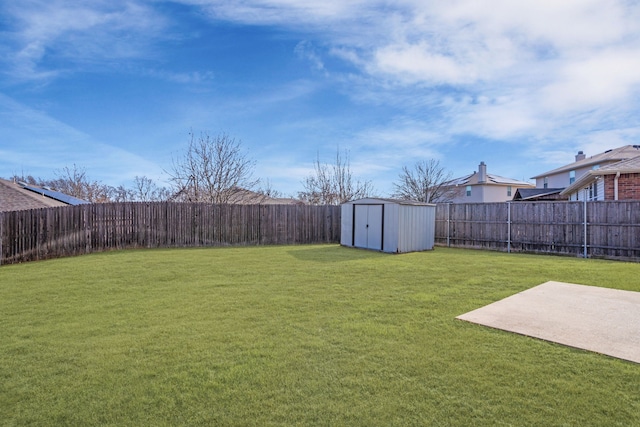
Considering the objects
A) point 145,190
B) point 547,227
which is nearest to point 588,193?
point 547,227

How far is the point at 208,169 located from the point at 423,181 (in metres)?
15.8

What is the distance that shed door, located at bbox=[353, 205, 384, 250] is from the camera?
38.8 ft

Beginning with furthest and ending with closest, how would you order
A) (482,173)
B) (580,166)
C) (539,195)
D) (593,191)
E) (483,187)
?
(483,187), (482,173), (580,166), (539,195), (593,191)

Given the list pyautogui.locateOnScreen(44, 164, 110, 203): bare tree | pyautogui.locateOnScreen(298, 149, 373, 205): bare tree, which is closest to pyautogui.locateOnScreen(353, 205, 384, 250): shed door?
pyautogui.locateOnScreen(298, 149, 373, 205): bare tree

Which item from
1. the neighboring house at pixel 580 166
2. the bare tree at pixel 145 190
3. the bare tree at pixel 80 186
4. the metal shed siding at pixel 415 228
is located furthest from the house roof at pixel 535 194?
the bare tree at pixel 80 186

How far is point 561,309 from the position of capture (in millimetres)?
4480

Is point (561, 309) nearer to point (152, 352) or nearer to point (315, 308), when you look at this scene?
point (315, 308)

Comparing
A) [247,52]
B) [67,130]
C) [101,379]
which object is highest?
[247,52]

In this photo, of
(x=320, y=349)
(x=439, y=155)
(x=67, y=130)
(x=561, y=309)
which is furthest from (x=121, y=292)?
(x=439, y=155)

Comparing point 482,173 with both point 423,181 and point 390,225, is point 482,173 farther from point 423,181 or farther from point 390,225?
point 390,225

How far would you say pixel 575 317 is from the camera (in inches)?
163

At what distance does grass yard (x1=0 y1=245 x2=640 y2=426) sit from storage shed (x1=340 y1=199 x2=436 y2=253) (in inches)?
219

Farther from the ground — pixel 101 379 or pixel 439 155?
pixel 439 155

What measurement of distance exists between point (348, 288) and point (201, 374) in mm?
3307
